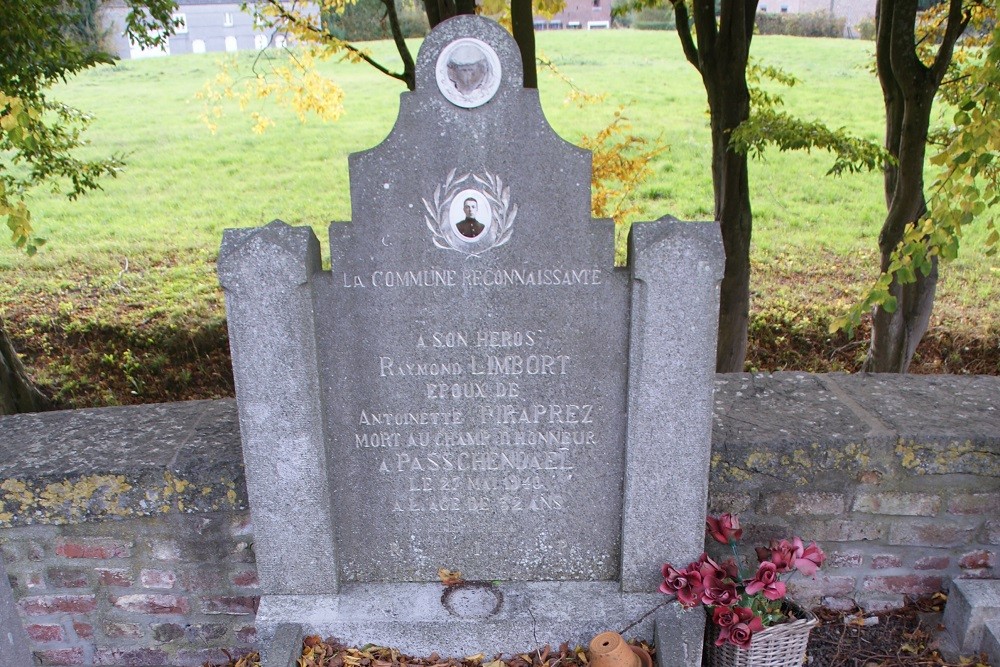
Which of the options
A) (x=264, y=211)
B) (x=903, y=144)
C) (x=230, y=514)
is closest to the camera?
(x=230, y=514)

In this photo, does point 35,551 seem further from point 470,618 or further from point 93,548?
point 470,618

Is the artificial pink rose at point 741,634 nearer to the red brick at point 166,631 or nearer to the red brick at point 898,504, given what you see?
the red brick at point 898,504

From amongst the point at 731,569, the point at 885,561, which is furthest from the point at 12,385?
the point at 885,561

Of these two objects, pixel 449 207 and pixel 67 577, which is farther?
pixel 67 577

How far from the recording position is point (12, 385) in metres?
5.66

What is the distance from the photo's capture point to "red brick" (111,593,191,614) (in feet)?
10.6

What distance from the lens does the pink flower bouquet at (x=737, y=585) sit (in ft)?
8.98

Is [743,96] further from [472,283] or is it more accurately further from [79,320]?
[79,320]

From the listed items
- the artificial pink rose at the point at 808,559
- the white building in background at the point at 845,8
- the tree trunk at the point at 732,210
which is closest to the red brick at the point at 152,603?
→ the artificial pink rose at the point at 808,559

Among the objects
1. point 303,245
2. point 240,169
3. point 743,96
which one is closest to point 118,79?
point 240,169

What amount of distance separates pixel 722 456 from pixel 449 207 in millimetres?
1511

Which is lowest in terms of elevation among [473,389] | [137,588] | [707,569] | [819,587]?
[819,587]

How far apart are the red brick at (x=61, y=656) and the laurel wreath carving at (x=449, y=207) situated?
2.42 m

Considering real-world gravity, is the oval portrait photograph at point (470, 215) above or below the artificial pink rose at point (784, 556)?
above
